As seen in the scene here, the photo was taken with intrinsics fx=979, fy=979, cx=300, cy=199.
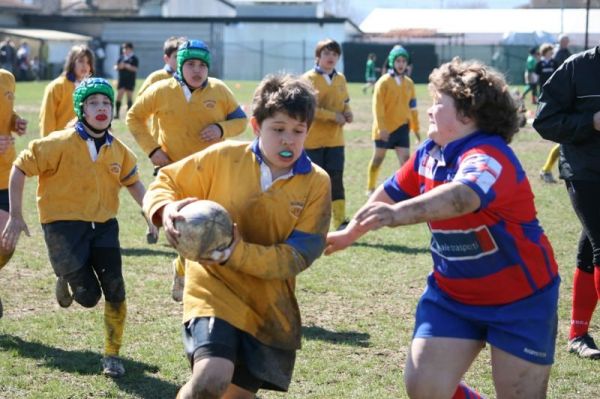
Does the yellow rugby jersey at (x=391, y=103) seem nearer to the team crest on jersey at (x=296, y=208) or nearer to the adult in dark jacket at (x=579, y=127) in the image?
the adult in dark jacket at (x=579, y=127)

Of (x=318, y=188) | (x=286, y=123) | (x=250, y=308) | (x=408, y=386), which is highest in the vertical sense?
(x=286, y=123)

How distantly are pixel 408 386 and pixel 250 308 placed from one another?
2.66 ft

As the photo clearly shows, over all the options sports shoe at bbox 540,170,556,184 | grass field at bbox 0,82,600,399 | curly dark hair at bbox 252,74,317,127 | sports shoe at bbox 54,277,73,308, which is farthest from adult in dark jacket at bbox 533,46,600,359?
sports shoe at bbox 540,170,556,184

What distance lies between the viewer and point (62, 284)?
713 centimetres

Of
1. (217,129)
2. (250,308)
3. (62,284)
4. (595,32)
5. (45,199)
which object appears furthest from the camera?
(595,32)

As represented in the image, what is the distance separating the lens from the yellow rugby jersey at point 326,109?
11.5 meters

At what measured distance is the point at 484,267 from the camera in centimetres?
446

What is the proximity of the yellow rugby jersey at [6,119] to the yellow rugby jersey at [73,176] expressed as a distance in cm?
140

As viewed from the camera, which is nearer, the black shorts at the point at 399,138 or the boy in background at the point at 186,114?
the boy in background at the point at 186,114

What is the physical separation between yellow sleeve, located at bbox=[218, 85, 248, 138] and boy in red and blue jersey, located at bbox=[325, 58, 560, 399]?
166 inches

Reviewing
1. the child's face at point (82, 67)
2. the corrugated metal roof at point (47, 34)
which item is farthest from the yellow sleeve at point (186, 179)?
the corrugated metal roof at point (47, 34)

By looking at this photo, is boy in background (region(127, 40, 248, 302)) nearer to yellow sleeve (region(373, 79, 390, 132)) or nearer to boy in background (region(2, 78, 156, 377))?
boy in background (region(2, 78, 156, 377))

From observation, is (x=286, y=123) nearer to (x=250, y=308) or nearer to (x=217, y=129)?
(x=250, y=308)

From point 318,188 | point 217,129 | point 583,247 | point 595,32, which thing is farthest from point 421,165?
point 595,32
